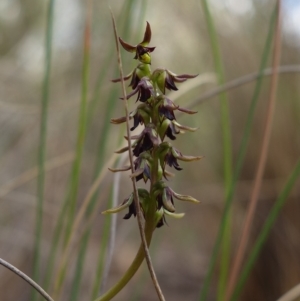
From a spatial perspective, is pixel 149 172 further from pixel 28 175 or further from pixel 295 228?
pixel 295 228

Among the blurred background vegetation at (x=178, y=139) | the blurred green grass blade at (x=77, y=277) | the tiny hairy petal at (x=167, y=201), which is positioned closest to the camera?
the tiny hairy petal at (x=167, y=201)

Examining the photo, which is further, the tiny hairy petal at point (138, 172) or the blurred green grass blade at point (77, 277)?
the blurred green grass blade at point (77, 277)

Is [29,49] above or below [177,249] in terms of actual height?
above

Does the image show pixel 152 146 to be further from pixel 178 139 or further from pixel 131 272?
pixel 178 139

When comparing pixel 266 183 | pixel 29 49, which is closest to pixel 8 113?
pixel 29 49

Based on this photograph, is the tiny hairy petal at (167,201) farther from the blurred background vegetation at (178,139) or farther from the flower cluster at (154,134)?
the blurred background vegetation at (178,139)

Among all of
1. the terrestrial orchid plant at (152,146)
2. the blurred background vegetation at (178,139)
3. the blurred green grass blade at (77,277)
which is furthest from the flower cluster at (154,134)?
the blurred background vegetation at (178,139)

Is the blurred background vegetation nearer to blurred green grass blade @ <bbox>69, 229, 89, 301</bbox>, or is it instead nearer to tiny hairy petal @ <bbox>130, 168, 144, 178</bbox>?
blurred green grass blade @ <bbox>69, 229, 89, 301</bbox>

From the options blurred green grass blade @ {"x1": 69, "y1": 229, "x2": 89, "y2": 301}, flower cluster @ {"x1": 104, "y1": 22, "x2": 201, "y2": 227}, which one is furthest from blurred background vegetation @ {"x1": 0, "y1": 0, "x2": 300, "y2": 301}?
flower cluster @ {"x1": 104, "y1": 22, "x2": 201, "y2": 227}
